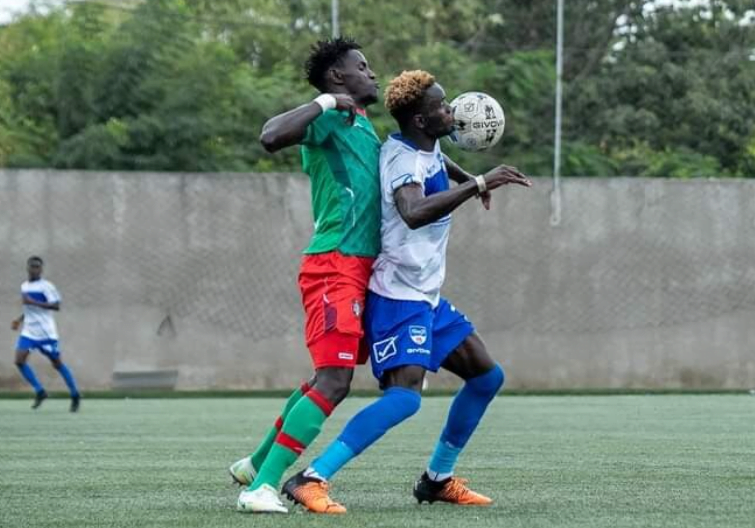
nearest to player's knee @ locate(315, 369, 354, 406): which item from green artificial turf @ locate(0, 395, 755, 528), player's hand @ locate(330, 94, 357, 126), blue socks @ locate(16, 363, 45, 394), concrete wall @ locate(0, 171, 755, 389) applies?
green artificial turf @ locate(0, 395, 755, 528)

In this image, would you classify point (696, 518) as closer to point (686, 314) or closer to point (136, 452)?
point (136, 452)

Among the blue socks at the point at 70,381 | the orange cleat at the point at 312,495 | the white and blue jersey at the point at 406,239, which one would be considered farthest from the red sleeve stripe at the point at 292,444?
the blue socks at the point at 70,381

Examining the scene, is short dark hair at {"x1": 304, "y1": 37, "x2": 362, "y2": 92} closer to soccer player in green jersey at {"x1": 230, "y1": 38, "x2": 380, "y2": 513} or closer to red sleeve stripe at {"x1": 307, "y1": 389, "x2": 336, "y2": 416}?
soccer player in green jersey at {"x1": 230, "y1": 38, "x2": 380, "y2": 513}

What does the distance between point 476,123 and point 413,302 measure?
0.93 m

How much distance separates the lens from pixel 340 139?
744 centimetres

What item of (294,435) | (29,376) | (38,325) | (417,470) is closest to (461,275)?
(38,325)

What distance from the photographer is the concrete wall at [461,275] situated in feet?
81.1

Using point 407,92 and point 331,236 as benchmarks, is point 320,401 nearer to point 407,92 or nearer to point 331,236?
point 331,236

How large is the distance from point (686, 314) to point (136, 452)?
1536cm

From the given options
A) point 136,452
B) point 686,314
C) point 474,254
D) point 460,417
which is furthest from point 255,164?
point 460,417

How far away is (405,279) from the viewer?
735 cm

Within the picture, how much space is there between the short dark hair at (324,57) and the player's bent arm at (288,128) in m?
0.58

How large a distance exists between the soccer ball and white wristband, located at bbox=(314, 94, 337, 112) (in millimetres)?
693

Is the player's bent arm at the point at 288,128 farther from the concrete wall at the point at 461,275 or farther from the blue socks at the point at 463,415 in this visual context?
the concrete wall at the point at 461,275
